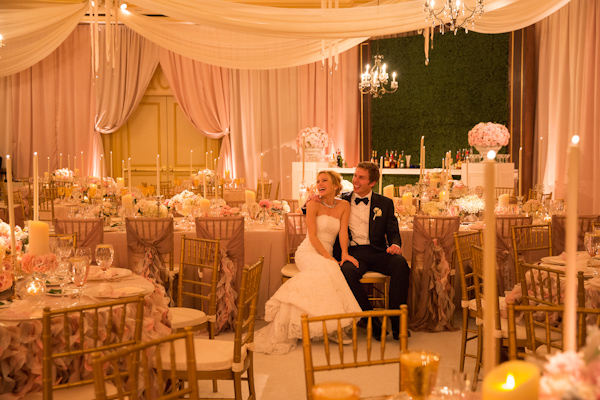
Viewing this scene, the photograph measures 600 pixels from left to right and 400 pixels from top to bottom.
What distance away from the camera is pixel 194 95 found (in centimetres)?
1194

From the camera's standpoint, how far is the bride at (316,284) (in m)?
4.67

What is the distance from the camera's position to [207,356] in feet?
10.2

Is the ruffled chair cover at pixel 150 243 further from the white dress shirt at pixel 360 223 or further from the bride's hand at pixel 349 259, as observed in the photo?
the white dress shirt at pixel 360 223

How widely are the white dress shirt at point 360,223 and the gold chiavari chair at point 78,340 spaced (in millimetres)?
2499

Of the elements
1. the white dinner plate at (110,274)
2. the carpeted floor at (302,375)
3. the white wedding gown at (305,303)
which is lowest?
the carpeted floor at (302,375)

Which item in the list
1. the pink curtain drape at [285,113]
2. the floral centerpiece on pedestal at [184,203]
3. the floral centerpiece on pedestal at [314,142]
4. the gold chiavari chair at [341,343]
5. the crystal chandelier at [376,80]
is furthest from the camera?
the pink curtain drape at [285,113]

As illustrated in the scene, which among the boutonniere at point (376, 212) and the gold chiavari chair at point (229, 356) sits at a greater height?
the boutonniere at point (376, 212)

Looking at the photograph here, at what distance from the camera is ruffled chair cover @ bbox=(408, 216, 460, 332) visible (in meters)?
5.13

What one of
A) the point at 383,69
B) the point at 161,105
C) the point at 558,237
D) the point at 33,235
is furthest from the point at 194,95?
the point at 33,235

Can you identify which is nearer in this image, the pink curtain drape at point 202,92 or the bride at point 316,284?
the bride at point 316,284

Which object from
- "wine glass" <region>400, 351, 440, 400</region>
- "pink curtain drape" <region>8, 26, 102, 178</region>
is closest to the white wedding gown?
"wine glass" <region>400, 351, 440, 400</region>

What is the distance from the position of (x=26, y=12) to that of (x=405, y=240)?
614 cm

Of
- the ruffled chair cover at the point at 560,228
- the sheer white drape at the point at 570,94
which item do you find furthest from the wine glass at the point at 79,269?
the sheer white drape at the point at 570,94

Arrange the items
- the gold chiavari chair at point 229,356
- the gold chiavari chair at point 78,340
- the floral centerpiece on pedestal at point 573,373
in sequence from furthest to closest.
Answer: the gold chiavari chair at point 229,356, the gold chiavari chair at point 78,340, the floral centerpiece on pedestal at point 573,373
